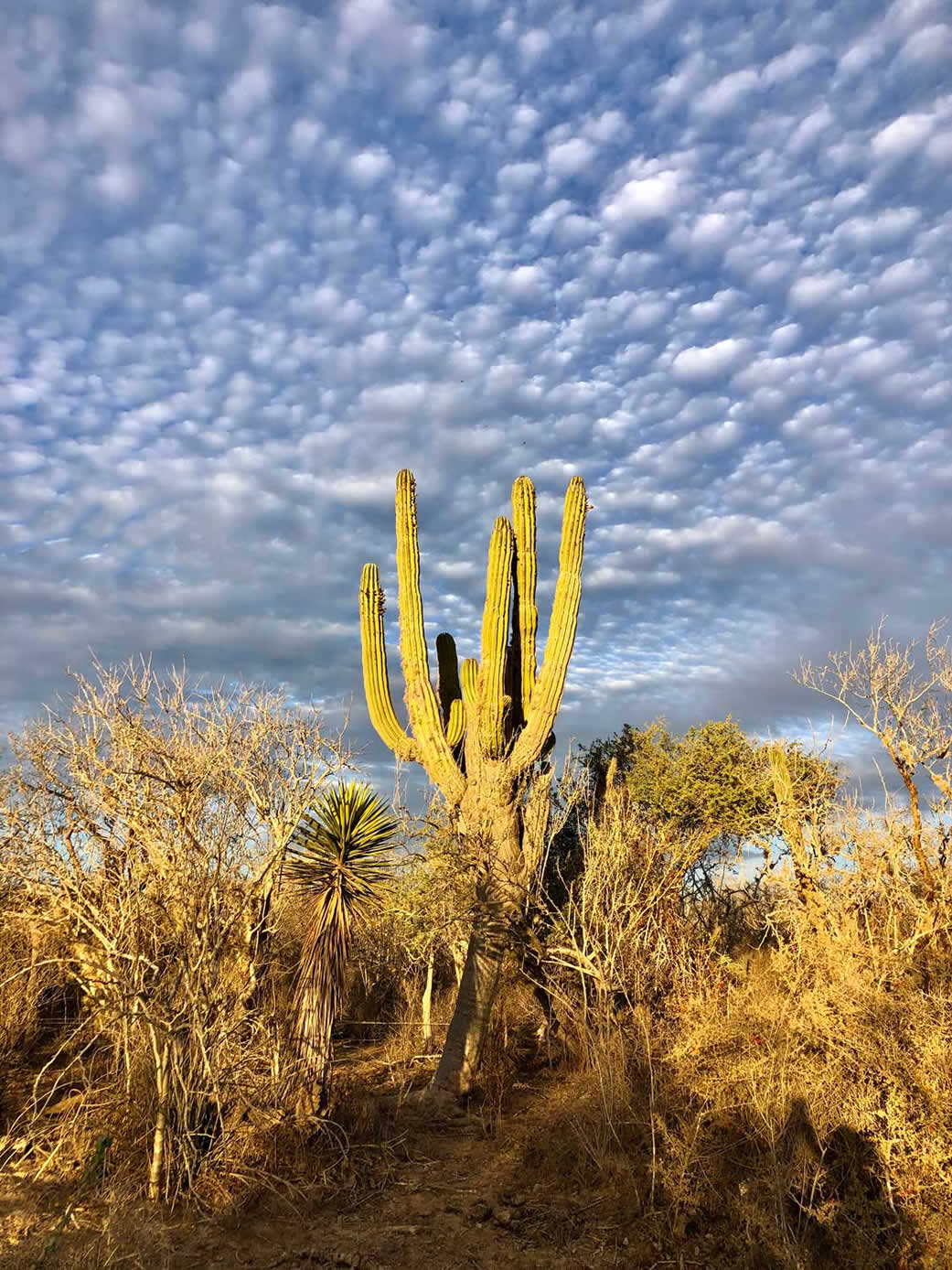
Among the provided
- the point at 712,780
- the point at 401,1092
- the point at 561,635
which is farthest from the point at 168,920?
the point at 712,780

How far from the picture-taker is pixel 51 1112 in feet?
26.5

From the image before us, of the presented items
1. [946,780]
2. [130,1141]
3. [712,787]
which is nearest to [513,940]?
[130,1141]

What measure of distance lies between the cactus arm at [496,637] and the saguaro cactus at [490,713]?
0.05ft

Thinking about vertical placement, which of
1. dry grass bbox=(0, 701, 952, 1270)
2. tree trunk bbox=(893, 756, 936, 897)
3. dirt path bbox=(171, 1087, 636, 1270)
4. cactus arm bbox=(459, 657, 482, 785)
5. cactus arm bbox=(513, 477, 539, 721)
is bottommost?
dirt path bbox=(171, 1087, 636, 1270)

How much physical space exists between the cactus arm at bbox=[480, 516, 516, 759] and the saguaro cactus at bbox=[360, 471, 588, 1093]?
0.02 metres

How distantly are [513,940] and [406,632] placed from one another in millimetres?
4639

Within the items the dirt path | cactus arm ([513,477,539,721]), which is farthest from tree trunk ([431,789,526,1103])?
cactus arm ([513,477,539,721])

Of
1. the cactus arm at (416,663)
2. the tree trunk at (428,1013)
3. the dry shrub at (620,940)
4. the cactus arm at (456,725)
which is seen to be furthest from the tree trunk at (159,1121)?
the cactus arm at (456,725)

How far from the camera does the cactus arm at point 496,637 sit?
37.5 feet

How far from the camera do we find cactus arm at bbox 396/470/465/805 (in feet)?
38.4

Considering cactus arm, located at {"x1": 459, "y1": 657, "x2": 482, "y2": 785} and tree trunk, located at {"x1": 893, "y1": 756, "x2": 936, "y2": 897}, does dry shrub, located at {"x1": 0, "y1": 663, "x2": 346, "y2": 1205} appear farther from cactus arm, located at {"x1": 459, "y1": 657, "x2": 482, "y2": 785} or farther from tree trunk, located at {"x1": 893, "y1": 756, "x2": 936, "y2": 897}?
tree trunk, located at {"x1": 893, "y1": 756, "x2": 936, "y2": 897}

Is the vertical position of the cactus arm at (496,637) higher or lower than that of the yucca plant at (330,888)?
higher

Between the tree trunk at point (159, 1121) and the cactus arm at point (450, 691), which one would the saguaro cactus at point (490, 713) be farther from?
the tree trunk at point (159, 1121)

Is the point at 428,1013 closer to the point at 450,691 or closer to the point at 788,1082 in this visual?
the point at 450,691
